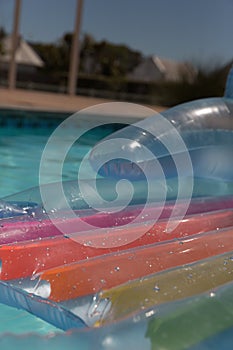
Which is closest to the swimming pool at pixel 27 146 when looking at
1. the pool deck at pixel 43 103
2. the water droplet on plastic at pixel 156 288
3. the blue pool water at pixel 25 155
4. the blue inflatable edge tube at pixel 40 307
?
the blue pool water at pixel 25 155

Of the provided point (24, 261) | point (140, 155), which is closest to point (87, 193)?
point (140, 155)

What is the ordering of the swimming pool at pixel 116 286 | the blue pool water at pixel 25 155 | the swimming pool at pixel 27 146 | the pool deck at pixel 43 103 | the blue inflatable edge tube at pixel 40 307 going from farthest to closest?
the pool deck at pixel 43 103
the swimming pool at pixel 27 146
the blue pool water at pixel 25 155
the blue inflatable edge tube at pixel 40 307
the swimming pool at pixel 116 286

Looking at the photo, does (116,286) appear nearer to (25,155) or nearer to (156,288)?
(156,288)

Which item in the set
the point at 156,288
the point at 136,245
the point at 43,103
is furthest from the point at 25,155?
the point at 43,103

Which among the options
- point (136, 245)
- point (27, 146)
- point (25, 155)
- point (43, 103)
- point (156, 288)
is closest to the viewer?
point (156, 288)

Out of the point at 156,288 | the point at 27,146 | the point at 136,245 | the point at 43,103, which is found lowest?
the point at 43,103

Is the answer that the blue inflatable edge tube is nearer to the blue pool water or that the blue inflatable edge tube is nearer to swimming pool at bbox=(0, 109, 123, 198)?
the blue pool water

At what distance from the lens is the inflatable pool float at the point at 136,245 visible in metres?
1.25

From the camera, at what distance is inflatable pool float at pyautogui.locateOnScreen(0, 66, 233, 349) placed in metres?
1.25

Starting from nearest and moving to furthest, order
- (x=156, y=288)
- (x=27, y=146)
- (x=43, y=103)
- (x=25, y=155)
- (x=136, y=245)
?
(x=156, y=288) → (x=136, y=245) → (x=25, y=155) → (x=27, y=146) → (x=43, y=103)

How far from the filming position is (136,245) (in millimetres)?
2064

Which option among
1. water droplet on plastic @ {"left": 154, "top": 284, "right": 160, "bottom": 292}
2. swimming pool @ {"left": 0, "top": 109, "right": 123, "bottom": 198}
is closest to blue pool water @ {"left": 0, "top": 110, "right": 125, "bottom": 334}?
swimming pool @ {"left": 0, "top": 109, "right": 123, "bottom": 198}

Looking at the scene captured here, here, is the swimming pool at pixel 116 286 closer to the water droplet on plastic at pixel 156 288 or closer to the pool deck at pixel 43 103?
the water droplet on plastic at pixel 156 288

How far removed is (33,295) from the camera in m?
1.64
